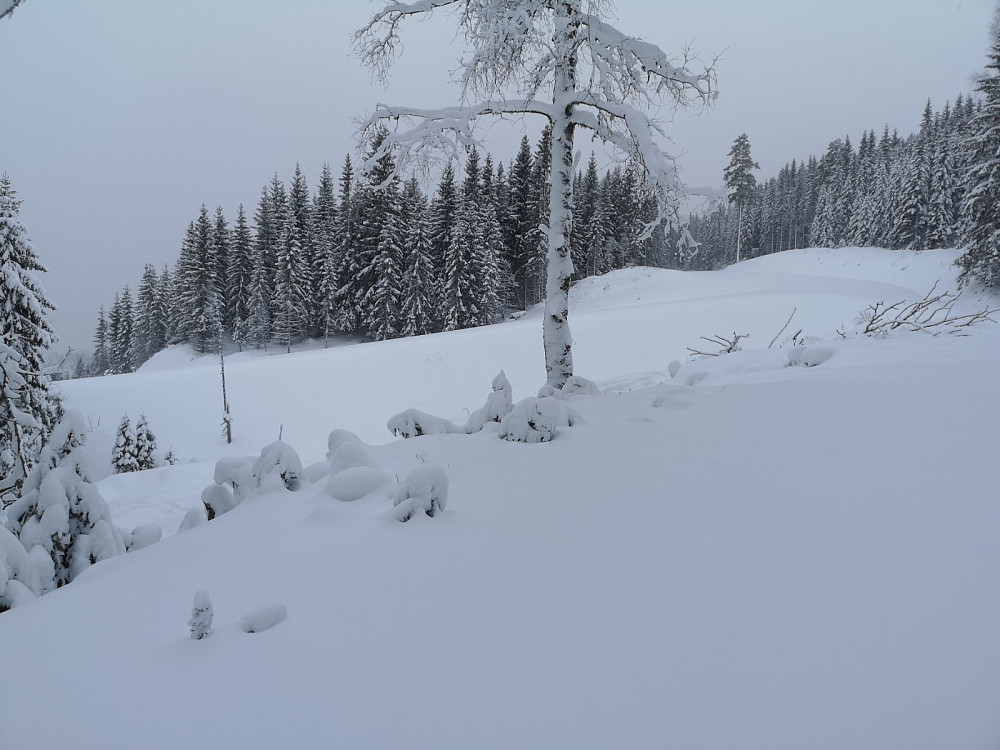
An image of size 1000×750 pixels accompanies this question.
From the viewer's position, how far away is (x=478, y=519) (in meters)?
2.37

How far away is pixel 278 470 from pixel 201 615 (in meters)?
1.71

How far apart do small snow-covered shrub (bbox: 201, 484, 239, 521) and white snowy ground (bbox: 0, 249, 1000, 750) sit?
0.82 feet

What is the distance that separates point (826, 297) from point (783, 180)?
73.3 metres

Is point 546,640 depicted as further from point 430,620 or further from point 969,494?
point 969,494

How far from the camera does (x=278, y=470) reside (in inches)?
124

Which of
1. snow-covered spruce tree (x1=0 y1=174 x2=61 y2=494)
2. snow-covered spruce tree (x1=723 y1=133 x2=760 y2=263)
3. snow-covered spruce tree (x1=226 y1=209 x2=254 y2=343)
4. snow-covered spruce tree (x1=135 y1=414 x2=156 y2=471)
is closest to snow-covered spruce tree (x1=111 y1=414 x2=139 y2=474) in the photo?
snow-covered spruce tree (x1=135 y1=414 x2=156 y2=471)

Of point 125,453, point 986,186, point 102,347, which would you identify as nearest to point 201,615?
point 125,453

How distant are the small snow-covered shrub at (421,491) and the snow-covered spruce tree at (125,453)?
61.3 ft

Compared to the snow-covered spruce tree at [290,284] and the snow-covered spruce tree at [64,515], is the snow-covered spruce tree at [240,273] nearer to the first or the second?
the snow-covered spruce tree at [290,284]

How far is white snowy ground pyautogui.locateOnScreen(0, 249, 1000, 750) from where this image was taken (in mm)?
1177

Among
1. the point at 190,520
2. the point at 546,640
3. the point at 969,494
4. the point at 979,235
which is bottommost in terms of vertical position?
the point at 190,520

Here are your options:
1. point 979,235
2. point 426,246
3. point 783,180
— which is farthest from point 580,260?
point 783,180

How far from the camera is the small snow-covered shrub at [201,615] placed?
1514mm

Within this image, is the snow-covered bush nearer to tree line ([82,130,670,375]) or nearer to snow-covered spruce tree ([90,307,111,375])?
tree line ([82,130,670,375])
